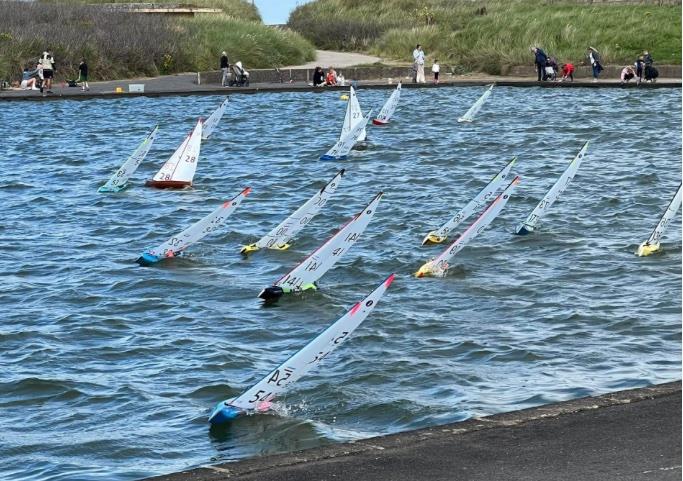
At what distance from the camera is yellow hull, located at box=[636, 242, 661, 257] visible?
877 inches

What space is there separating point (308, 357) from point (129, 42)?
54832 millimetres

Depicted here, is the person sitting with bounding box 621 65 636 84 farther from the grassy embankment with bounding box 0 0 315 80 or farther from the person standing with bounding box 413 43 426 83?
the grassy embankment with bounding box 0 0 315 80

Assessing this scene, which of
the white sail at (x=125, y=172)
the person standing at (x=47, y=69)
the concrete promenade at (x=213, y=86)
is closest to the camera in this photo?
the white sail at (x=125, y=172)

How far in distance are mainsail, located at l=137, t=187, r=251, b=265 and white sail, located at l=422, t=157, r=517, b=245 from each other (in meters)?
3.66

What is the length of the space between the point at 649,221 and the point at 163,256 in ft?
32.6

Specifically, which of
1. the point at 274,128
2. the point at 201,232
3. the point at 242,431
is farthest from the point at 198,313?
the point at 274,128

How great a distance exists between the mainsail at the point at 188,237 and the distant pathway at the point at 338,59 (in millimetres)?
46917

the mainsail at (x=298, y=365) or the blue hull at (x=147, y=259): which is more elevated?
the mainsail at (x=298, y=365)

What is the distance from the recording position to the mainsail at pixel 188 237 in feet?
75.6

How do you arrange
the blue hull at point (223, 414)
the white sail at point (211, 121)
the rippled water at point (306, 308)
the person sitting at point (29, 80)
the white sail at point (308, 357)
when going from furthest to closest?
the person sitting at point (29, 80) < the white sail at point (211, 121) < the rippled water at point (306, 308) < the blue hull at point (223, 414) < the white sail at point (308, 357)

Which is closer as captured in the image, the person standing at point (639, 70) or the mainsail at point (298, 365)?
the mainsail at point (298, 365)

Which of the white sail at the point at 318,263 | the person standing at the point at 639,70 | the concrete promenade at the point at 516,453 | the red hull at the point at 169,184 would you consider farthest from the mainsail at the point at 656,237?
the person standing at the point at 639,70

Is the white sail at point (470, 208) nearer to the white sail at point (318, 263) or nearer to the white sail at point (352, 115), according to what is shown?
the white sail at point (318, 263)

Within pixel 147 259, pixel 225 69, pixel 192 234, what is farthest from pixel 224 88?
pixel 147 259
